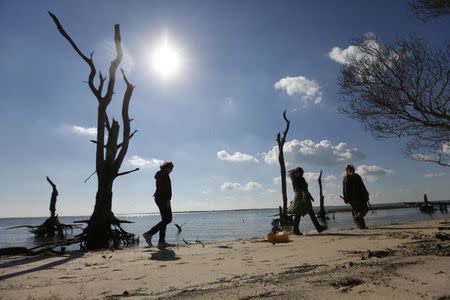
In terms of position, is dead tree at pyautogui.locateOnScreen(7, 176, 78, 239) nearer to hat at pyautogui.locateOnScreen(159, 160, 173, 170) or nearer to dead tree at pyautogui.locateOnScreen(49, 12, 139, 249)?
dead tree at pyautogui.locateOnScreen(49, 12, 139, 249)

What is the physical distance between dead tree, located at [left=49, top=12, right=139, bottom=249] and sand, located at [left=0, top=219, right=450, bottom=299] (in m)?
5.10

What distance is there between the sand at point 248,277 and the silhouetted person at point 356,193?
5.33m

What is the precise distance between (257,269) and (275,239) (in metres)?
3.21

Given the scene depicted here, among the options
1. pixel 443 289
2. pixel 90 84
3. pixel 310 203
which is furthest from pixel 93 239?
pixel 443 289

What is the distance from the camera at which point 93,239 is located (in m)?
9.81

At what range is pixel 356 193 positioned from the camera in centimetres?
987

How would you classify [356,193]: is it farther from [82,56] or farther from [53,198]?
[53,198]

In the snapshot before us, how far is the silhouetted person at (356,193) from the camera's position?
9828mm

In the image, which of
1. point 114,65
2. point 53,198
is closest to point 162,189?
point 114,65

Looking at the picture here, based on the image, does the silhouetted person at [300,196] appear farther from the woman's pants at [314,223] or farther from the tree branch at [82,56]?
the tree branch at [82,56]

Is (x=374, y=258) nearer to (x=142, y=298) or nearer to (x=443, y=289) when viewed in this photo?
(x=443, y=289)

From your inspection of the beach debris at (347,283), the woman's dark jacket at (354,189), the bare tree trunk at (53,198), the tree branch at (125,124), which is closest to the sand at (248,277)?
the beach debris at (347,283)

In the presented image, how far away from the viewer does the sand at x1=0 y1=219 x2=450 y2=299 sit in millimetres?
2619

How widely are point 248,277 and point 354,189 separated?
295 inches
